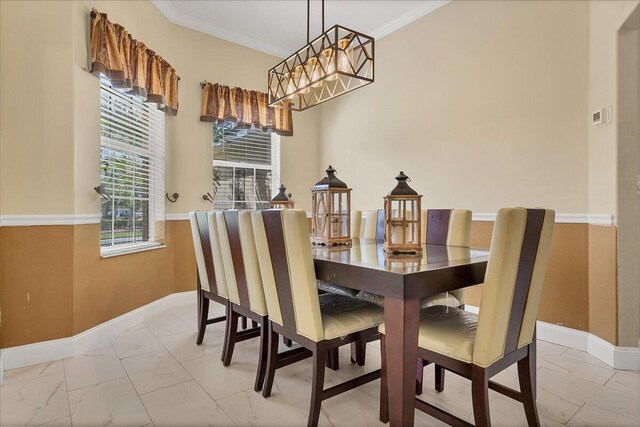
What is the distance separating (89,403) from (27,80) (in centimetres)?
202

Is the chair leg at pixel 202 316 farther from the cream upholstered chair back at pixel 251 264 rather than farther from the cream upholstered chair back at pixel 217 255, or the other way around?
the cream upholstered chair back at pixel 251 264

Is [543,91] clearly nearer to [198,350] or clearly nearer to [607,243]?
[607,243]

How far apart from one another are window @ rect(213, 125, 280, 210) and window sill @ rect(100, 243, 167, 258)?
845mm

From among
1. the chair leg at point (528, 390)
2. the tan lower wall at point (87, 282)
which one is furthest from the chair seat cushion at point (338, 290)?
the tan lower wall at point (87, 282)

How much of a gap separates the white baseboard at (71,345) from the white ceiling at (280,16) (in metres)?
2.96

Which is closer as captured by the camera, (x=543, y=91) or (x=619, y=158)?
(x=619, y=158)

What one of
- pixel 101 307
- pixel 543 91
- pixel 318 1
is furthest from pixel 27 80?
pixel 543 91

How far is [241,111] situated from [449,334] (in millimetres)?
3509

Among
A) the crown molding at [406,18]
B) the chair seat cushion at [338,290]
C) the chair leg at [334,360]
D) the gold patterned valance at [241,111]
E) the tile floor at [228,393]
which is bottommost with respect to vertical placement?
the tile floor at [228,393]

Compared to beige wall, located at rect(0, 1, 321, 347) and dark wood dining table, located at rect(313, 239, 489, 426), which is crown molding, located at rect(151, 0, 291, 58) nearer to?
beige wall, located at rect(0, 1, 321, 347)

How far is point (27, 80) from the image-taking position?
7.48 ft

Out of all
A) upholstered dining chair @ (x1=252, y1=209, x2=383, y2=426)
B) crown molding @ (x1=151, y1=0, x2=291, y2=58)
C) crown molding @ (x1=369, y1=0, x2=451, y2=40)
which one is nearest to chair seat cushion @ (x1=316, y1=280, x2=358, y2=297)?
upholstered dining chair @ (x1=252, y1=209, x2=383, y2=426)

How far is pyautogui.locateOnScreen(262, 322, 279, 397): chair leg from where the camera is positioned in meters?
1.89

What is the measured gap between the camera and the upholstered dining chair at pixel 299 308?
5.13 feet
